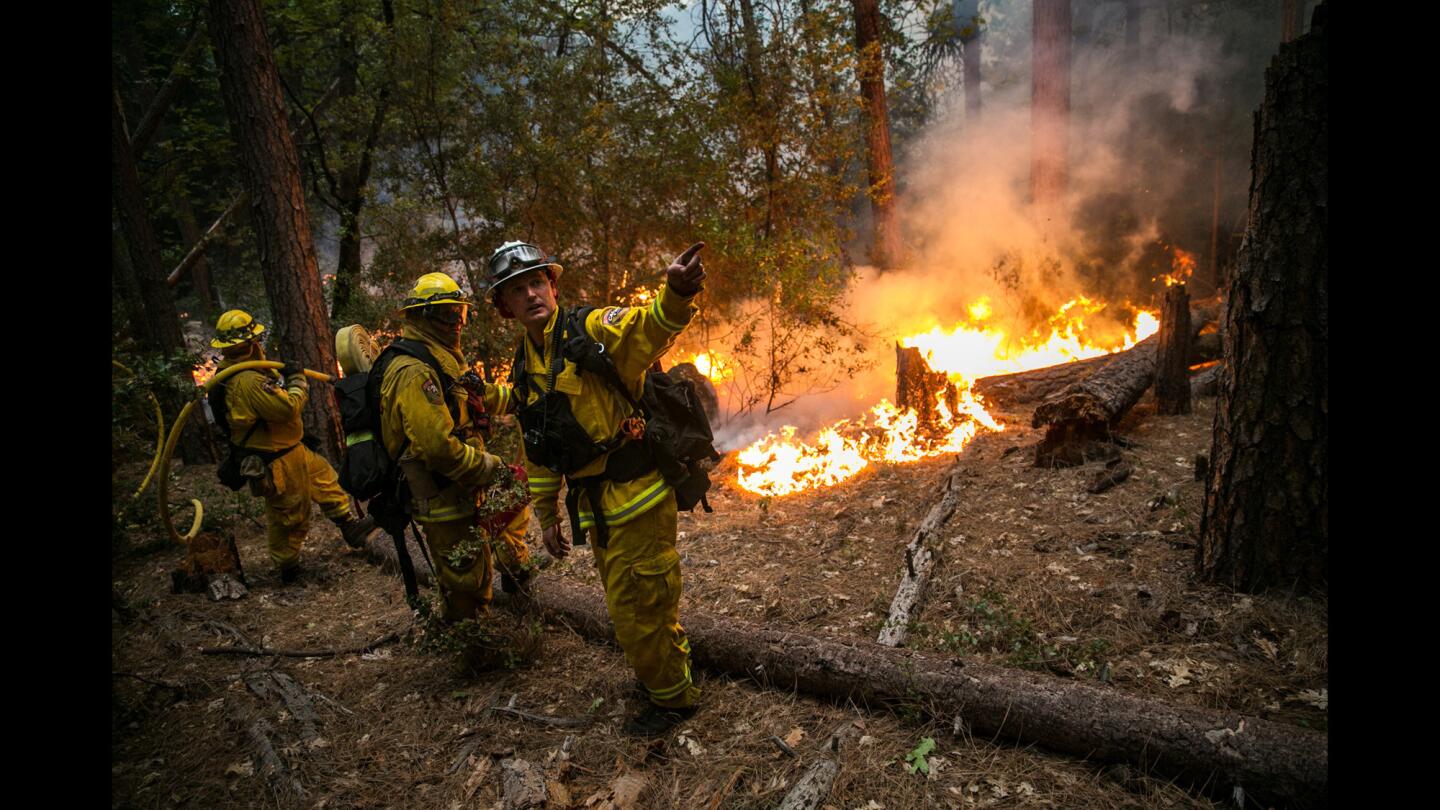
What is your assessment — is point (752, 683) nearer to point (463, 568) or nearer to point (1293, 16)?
point (463, 568)

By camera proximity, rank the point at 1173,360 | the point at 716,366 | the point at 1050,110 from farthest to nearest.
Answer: the point at 1050,110
the point at 716,366
the point at 1173,360

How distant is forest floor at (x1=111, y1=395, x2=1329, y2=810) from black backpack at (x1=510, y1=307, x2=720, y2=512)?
123 cm

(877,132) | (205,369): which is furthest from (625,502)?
(205,369)

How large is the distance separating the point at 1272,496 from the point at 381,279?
10341 millimetres

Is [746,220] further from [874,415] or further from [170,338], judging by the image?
[170,338]

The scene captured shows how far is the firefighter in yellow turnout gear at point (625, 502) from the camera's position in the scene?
10.9 ft

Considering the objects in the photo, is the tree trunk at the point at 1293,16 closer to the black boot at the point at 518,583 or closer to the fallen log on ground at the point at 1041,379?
the fallen log on ground at the point at 1041,379

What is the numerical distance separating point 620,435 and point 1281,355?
3589 mm

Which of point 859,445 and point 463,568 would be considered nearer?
point 463,568

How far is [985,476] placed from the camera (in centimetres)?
684

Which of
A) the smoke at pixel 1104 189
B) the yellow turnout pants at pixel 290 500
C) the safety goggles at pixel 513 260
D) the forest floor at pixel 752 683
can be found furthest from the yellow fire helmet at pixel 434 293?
the smoke at pixel 1104 189

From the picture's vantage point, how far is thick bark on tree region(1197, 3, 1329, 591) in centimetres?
346

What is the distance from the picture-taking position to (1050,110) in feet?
43.9

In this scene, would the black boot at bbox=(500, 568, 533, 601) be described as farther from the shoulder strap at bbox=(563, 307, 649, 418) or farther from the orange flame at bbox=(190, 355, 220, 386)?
the orange flame at bbox=(190, 355, 220, 386)
